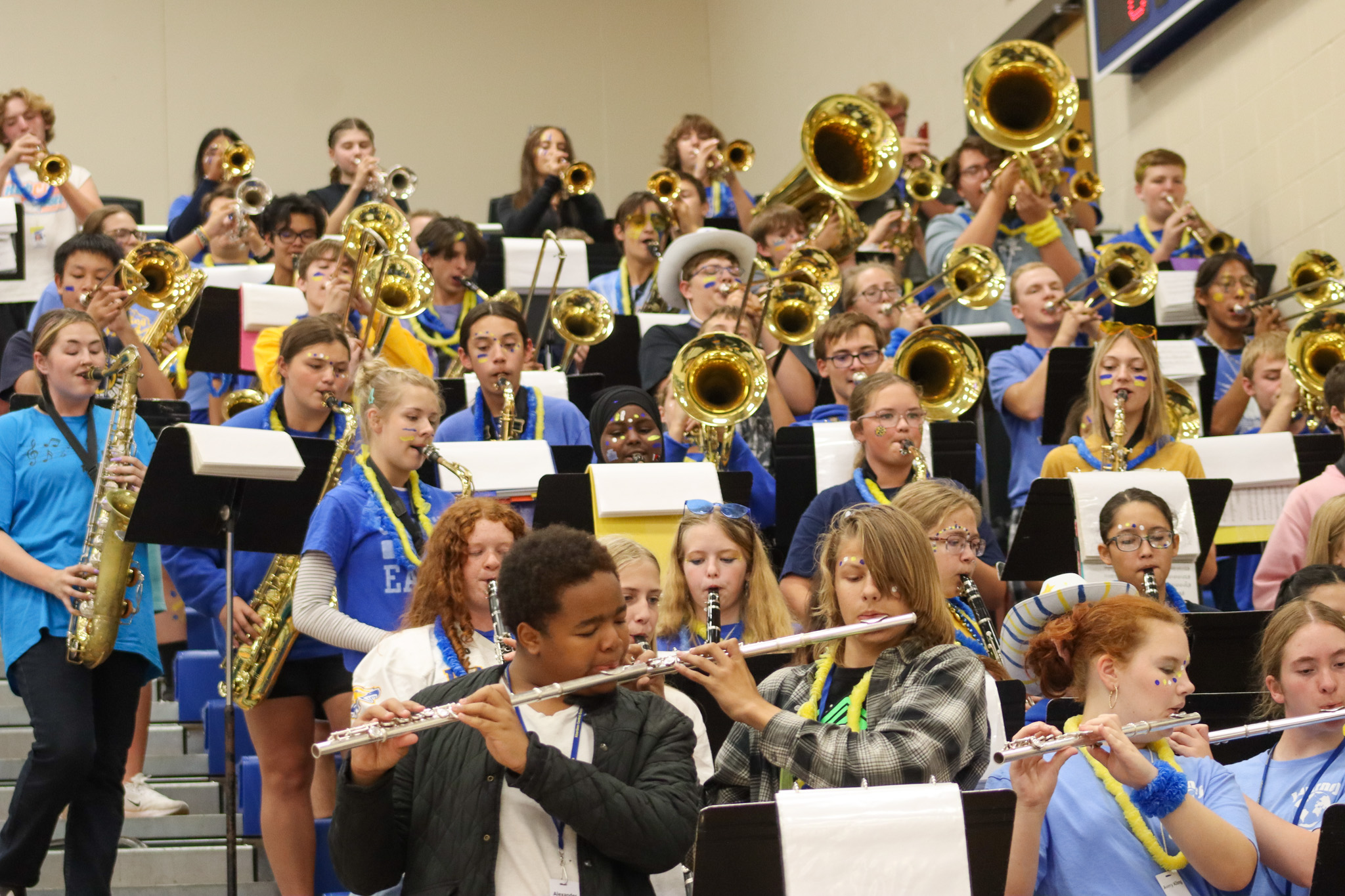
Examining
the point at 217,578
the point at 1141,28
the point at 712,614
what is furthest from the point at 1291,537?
the point at 1141,28

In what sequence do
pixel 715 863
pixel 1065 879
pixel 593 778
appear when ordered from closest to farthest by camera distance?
pixel 715 863 < pixel 593 778 < pixel 1065 879

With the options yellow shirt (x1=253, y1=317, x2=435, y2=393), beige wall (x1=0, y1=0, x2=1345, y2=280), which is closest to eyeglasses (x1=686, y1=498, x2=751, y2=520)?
yellow shirt (x1=253, y1=317, x2=435, y2=393)

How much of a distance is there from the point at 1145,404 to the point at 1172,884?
2.63 m

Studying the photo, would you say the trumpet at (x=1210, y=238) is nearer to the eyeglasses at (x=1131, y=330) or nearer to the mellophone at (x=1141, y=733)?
the eyeglasses at (x=1131, y=330)

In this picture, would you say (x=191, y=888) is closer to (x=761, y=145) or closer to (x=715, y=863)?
(x=715, y=863)

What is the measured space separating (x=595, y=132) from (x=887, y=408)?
8880mm

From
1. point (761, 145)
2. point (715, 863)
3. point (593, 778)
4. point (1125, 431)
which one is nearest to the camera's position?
point (715, 863)

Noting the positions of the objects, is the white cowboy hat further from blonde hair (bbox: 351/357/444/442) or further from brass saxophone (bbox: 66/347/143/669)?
brass saxophone (bbox: 66/347/143/669)

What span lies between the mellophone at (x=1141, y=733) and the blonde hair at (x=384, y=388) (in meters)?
2.12

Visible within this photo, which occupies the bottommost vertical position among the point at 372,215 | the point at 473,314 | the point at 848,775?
the point at 848,775

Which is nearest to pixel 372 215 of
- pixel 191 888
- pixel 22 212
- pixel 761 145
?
pixel 22 212

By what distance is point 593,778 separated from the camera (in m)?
2.41

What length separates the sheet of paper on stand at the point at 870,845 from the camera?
2.19 meters

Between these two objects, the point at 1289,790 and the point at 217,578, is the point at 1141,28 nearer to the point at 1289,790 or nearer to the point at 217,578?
the point at 217,578
